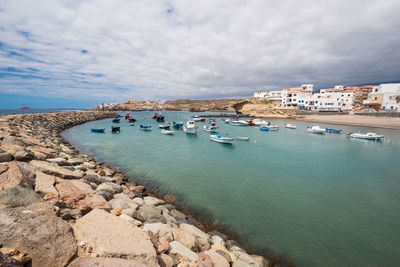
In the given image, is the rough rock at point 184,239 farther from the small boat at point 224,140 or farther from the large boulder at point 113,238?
the small boat at point 224,140

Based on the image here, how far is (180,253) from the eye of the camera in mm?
5215

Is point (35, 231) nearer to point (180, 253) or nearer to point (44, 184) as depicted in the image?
point (44, 184)

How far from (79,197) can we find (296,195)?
1363 centimetres

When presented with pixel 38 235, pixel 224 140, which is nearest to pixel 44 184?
pixel 38 235

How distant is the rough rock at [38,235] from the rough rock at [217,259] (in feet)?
13.1

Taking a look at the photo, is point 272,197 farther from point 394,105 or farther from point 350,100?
point 350,100

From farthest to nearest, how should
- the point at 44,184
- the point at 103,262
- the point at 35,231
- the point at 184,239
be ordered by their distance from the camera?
the point at 44,184 → the point at 184,239 → the point at 35,231 → the point at 103,262

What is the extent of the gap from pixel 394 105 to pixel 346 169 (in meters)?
83.1

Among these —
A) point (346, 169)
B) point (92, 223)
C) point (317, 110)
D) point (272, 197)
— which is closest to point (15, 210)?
point (92, 223)

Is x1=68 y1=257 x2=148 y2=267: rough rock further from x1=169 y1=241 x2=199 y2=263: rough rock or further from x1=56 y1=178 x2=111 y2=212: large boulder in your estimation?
x1=56 y1=178 x2=111 y2=212: large boulder

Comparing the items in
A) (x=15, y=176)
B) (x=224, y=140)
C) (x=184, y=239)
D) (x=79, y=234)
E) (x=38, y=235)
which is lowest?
(x=224, y=140)

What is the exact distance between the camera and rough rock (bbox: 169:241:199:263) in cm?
511

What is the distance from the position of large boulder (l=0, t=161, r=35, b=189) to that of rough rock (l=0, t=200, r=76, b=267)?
2.02 m

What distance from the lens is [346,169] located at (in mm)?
18609
